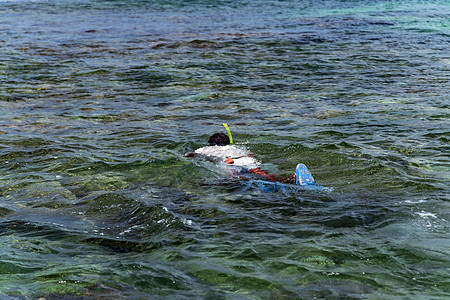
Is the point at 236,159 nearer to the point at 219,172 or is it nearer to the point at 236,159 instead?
the point at 236,159

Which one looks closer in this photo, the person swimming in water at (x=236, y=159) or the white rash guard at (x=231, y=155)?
the person swimming in water at (x=236, y=159)

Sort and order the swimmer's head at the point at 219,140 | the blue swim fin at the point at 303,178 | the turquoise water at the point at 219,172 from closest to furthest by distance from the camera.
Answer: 1. the turquoise water at the point at 219,172
2. the blue swim fin at the point at 303,178
3. the swimmer's head at the point at 219,140

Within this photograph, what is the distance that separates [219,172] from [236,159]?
411mm

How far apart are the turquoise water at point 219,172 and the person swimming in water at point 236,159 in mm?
268

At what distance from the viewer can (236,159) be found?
26.3 ft

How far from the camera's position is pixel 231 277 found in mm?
4648

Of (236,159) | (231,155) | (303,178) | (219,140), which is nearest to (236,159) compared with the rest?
(236,159)

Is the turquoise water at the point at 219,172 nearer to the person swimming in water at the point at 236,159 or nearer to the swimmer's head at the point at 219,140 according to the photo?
the person swimming in water at the point at 236,159

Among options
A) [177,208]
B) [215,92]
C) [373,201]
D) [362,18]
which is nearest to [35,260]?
[177,208]

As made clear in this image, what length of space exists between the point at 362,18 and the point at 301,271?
80.4ft

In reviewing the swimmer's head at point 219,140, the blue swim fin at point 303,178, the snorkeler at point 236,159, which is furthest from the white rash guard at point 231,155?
the blue swim fin at point 303,178

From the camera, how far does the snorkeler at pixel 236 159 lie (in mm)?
6965

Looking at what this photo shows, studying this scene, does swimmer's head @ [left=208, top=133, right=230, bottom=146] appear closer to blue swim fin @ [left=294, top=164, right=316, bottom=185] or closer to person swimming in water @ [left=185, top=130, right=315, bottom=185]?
person swimming in water @ [left=185, top=130, right=315, bottom=185]

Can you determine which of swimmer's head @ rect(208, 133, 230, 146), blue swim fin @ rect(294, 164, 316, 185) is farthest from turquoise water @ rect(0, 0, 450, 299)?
swimmer's head @ rect(208, 133, 230, 146)
